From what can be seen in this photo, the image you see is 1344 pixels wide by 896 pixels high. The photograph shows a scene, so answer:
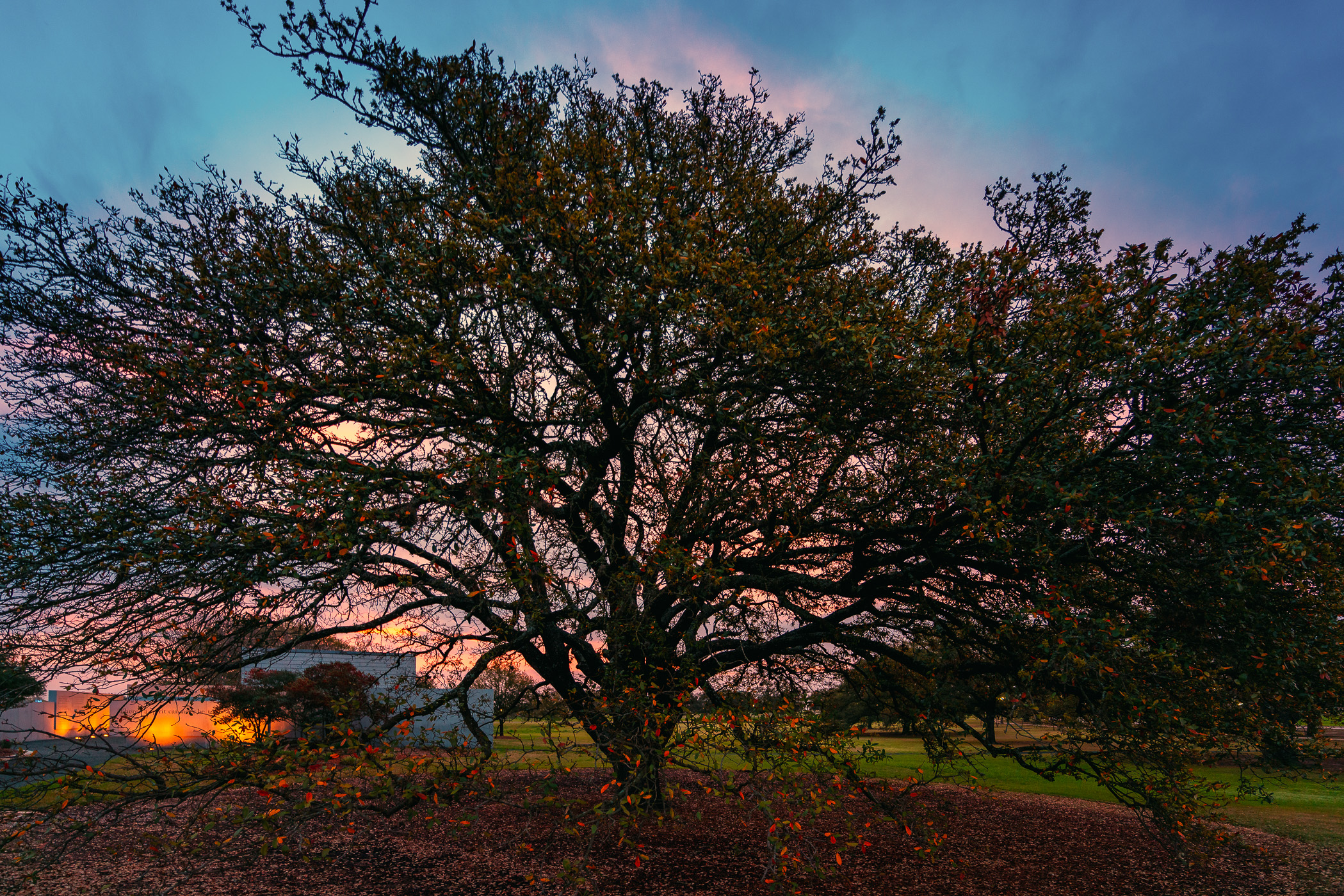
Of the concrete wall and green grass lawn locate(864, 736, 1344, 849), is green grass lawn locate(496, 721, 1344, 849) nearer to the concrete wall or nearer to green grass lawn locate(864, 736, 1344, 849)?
green grass lawn locate(864, 736, 1344, 849)

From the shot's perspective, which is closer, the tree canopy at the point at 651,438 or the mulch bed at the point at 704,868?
the tree canopy at the point at 651,438

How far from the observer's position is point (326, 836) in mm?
13797

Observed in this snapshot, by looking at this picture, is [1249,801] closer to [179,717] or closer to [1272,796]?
[1272,796]

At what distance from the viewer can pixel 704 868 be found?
36.7 feet

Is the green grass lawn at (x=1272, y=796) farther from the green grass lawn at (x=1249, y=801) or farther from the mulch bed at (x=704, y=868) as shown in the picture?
the mulch bed at (x=704, y=868)

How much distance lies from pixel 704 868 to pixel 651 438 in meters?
7.49

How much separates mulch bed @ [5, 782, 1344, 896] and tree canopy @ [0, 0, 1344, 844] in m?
3.09

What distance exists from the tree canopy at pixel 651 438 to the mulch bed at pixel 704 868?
10.1ft

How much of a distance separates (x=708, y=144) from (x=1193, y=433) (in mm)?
9043

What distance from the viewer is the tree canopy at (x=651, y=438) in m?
6.90

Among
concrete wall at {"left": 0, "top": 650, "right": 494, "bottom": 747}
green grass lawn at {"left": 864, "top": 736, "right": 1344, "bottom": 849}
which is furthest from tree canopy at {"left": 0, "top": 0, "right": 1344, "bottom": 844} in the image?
green grass lawn at {"left": 864, "top": 736, "right": 1344, "bottom": 849}

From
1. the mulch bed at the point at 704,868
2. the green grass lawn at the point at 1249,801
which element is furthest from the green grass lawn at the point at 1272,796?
the mulch bed at the point at 704,868

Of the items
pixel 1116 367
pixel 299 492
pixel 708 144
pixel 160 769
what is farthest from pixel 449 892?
pixel 708 144

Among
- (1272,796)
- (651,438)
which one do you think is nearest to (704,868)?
(651,438)
